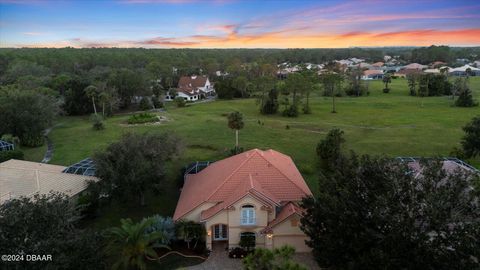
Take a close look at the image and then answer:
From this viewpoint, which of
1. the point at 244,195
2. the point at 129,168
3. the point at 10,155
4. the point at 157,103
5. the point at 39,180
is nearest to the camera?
the point at 244,195

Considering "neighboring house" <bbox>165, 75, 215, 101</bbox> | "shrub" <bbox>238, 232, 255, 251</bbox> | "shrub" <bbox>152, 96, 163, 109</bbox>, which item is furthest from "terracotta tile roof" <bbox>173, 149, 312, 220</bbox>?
"neighboring house" <bbox>165, 75, 215, 101</bbox>

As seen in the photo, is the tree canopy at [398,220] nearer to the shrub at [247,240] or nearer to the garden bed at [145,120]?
the shrub at [247,240]

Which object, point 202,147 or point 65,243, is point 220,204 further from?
point 202,147

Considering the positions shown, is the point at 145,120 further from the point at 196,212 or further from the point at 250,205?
the point at 250,205

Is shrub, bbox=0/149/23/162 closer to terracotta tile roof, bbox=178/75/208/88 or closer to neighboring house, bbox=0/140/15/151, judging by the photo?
neighboring house, bbox=0/140/15/151

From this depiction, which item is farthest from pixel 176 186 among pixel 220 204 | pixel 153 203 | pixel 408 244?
pixel 408 244

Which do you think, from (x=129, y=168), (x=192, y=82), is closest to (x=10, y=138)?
(x=129, y=168)
